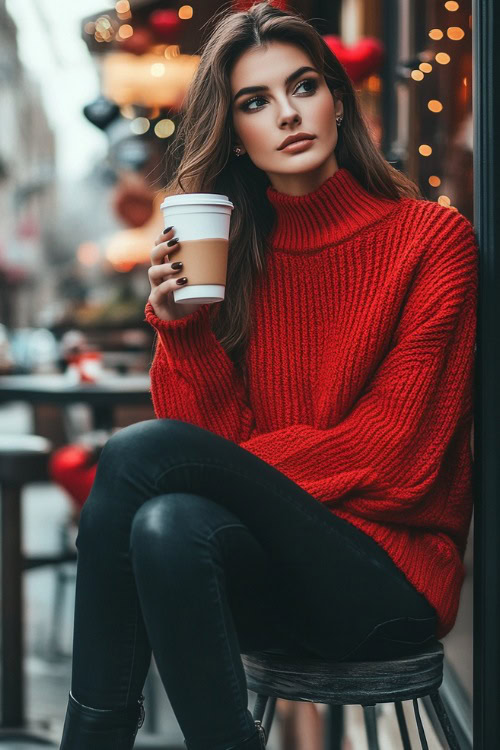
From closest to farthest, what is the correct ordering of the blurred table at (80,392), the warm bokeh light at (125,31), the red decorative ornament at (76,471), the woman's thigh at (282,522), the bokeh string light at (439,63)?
the woman's thigh at (282,522) < the bokeh string light at (439,63) < the blurred table at (80,392) < the red decorative ornament at (76,471) < the warm bokeh light at (125,31)

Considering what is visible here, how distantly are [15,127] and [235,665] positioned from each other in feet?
102

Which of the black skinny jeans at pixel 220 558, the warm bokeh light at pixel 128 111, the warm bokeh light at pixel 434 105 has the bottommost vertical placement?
the black skinny jeans at pixel 220 558

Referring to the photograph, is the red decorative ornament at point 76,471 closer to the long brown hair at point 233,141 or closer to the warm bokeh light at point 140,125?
the long brown hair at point 233,141

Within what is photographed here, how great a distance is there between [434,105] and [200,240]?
174 cm

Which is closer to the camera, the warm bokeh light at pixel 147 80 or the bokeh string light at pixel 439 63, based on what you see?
the bokeh string light at pixel 439 63

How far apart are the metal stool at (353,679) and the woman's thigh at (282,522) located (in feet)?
0.11

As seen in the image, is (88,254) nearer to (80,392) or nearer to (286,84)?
(80,392)

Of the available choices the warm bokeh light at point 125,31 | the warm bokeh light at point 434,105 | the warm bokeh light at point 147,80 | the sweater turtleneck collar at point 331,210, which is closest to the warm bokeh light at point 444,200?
the warm bokeh light at point 434,105

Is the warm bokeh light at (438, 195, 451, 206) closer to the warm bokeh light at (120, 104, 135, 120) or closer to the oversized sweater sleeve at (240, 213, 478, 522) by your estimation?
the oversized sweater sleeve at (240, 213, 478, 522)

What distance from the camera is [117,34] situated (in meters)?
5.16

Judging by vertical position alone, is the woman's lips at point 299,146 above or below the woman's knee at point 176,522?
above

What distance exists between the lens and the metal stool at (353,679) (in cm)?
136

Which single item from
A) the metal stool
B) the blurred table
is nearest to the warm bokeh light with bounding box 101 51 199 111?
the blurred table

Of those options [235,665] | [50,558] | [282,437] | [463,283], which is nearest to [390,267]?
[463,283]
